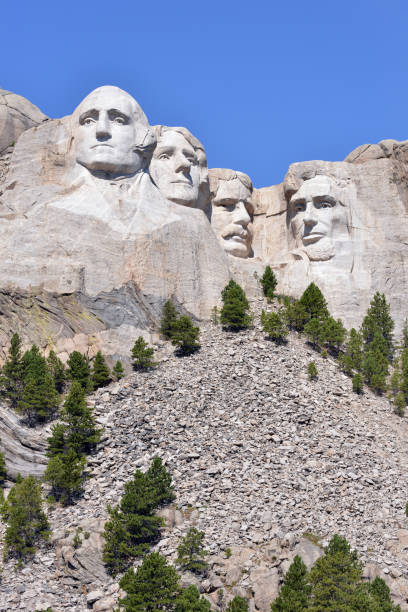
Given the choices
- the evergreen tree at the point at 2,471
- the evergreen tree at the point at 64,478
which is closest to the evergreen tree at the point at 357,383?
the evergreen tree at the point at 64,478

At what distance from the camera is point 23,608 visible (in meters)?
32.5

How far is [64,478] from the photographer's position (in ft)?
118

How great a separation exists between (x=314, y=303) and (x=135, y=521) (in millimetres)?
13431

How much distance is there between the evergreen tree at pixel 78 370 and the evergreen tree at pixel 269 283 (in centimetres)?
846

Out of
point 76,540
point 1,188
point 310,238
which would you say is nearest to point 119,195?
point 1,188

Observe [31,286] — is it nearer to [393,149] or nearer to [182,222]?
[182,222]

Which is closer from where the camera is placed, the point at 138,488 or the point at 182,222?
the point at 138,488

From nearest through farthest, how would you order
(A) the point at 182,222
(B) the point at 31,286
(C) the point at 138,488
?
(C) the point at 138,488
(B) the point at 31,286
(A) the point at 182,222

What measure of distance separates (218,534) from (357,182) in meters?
20.0

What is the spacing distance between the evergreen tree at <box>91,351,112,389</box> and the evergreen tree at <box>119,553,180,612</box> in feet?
30.0

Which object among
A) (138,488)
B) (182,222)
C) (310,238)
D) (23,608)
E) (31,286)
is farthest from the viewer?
(310,238)

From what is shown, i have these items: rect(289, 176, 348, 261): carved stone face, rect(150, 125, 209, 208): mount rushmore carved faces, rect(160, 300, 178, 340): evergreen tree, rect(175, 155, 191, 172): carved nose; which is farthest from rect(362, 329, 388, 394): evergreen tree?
rect(175, 155, 191, 172): carved nose

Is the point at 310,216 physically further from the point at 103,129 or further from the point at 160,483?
the point at 160,483

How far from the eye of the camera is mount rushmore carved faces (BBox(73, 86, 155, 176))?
1805 inches
